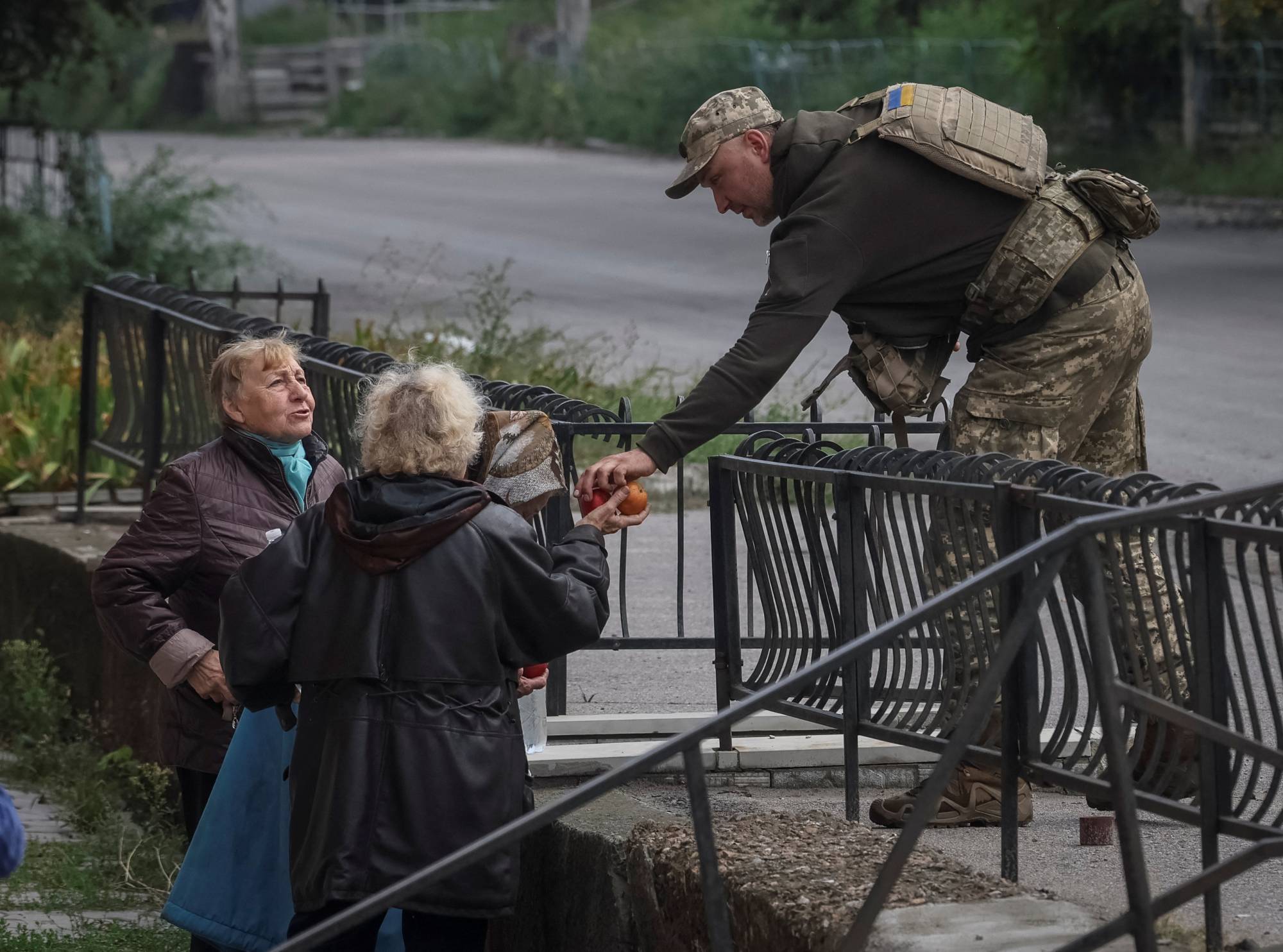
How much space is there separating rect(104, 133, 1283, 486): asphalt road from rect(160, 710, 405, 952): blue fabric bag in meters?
6.02

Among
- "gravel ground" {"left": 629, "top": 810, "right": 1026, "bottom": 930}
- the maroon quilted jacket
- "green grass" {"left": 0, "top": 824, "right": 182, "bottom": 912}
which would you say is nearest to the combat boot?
"gravel ground" {"left": 629, "top": 810, "right": 1026, "bottom": 930}

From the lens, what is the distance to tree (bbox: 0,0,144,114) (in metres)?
15.8

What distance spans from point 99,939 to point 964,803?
2.52m

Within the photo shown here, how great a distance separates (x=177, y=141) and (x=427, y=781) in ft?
114

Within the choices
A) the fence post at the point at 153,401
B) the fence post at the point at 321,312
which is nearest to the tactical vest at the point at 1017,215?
the fence post at the point at 153,401

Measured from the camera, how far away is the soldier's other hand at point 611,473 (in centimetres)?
432

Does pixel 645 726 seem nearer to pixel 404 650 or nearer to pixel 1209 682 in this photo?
pixel 404 650

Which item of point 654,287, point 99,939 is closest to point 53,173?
point 654,287

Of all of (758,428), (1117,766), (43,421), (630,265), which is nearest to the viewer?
(1117,766)

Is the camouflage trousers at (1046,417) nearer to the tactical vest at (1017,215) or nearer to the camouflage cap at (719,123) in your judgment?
the tactical vest at (1017,215)

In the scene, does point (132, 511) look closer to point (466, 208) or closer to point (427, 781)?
point (427, 781)

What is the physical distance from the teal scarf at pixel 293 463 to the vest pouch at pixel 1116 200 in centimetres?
191

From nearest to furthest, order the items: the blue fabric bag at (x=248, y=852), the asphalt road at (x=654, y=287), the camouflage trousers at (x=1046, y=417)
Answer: the camouflage trousers at (x=1046, y=417), the blue fabric bag at (x=248, y=852), the asphalt road at (x=654, y=287)

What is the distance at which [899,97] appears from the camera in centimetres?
475
